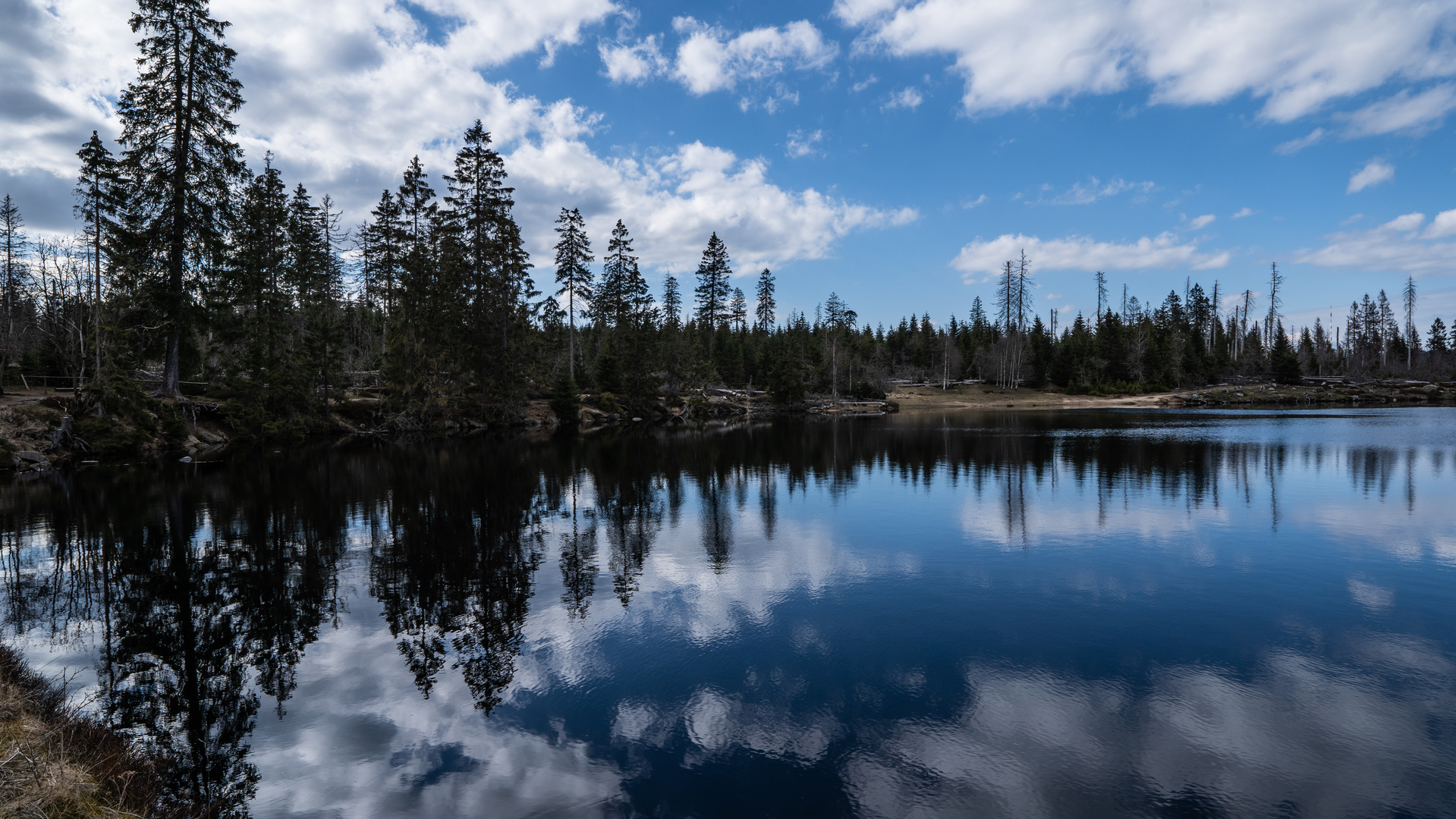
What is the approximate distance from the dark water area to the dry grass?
0.45 metres

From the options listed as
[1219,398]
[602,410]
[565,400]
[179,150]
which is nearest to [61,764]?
[179,150]

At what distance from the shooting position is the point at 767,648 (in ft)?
32.3

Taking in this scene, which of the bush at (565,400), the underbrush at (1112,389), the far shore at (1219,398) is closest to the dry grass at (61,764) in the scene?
the bush at (565,400)

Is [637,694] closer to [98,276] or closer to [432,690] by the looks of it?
[432,690]

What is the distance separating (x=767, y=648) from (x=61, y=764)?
24.5 ft

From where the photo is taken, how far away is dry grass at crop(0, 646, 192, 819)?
4863 millimetres

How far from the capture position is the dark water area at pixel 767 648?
660 cm

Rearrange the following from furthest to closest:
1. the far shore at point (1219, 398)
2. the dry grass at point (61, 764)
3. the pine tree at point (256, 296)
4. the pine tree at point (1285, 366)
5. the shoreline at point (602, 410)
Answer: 1. the pine tree at point (1285, 366)
2. the far shore at point (1219, 398)
3. the pine tree at point (256, 296)
4. the shoreline at point (602, 410)
5. the dry grass at point (61, 764)

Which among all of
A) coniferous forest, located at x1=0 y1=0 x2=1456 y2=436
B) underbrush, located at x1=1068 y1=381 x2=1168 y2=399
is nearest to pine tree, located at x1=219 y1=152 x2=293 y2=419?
coniferous forest, located at x1=0 y1=0 x2=1456 y2=436

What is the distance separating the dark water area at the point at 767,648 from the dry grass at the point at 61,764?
45 centimetres

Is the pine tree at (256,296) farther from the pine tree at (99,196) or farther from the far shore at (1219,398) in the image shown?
the far shore at (1219,398)

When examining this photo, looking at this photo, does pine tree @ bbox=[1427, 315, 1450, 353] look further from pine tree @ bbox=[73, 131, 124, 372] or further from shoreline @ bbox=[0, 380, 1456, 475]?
pine tree @ bbox=[73, 131, 124, 372]

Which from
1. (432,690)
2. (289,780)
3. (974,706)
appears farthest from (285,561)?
(974,706)

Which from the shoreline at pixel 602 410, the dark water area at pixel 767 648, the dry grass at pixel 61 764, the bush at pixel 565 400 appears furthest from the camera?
the bush at pixel 565 400
